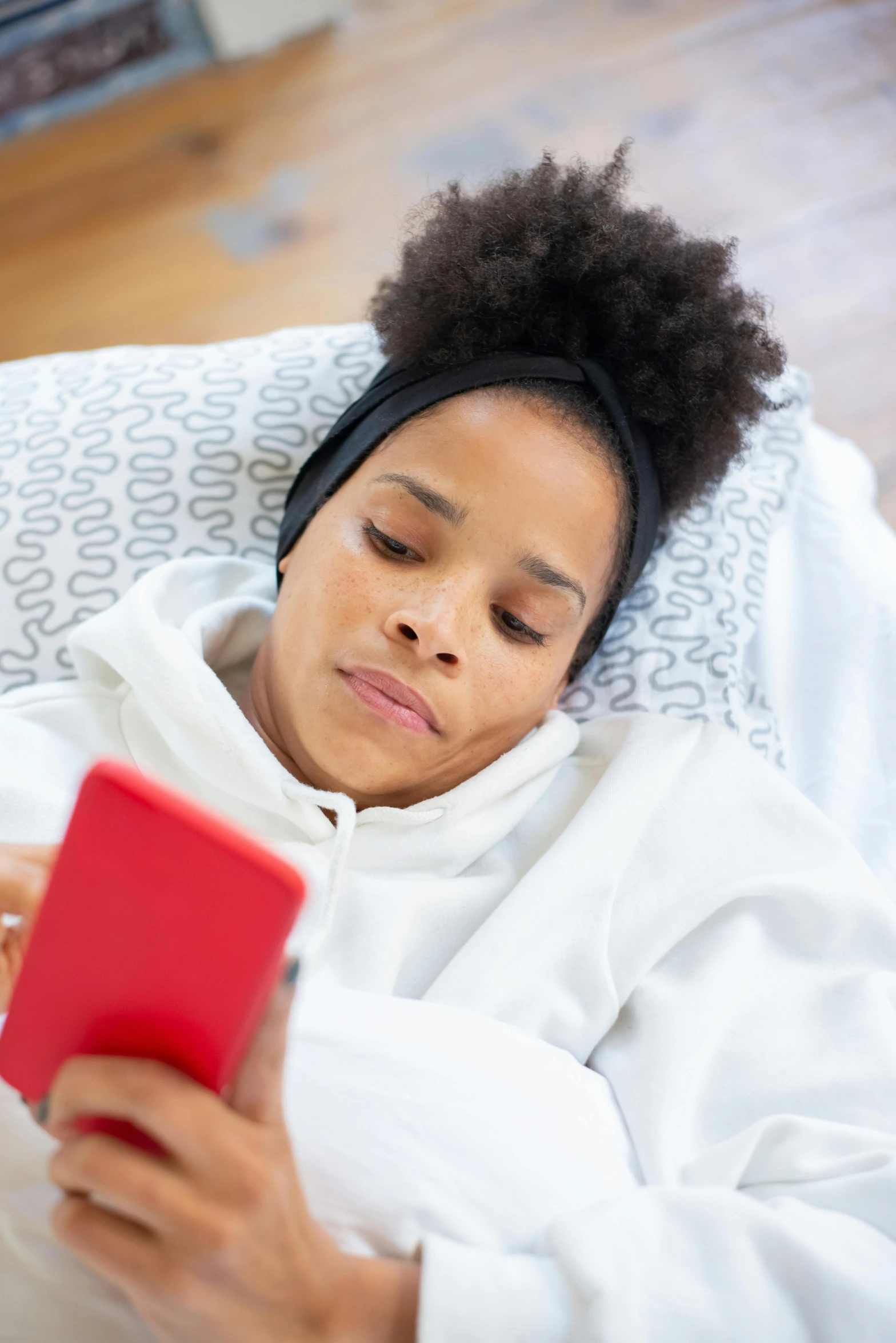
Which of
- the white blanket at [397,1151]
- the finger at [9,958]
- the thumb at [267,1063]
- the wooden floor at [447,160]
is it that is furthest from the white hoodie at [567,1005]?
the wooden floor at [447,160]

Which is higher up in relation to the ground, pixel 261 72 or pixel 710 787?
pixel 261 72

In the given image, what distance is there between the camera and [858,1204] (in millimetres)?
793

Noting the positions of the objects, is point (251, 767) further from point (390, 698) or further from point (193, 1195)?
point (193, 1195)

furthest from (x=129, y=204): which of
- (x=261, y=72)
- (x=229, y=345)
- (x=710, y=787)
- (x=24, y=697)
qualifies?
(x=710, y=787)

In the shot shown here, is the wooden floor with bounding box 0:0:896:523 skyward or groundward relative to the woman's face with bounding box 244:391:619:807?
skyward

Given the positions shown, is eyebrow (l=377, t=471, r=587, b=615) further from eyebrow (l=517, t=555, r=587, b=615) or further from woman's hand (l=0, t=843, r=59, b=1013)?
Result: woman's hand (l=0, t=843, r=59, b=1013)

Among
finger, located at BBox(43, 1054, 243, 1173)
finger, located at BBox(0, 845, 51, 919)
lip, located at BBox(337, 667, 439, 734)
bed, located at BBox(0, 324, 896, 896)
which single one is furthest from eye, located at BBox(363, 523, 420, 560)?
finger, located at BBox(43, 1054, 243, 1173)

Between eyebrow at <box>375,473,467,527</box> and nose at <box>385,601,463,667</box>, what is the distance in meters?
0.08

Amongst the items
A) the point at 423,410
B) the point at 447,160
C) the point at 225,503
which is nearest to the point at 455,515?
the point at 423,410

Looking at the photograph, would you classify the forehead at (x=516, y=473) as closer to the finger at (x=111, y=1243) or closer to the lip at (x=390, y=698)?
the lip at (x=390, y=698)

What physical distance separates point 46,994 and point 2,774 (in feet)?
1.40

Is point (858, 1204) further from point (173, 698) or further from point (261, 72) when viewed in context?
point (261, 72)

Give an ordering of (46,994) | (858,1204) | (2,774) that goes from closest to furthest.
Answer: (46,994) → (858,1204) → (2,774)

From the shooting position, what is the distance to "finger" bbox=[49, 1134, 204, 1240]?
0.54 meters
